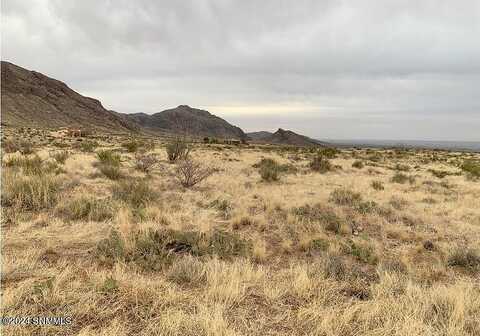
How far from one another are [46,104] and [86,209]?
364 feet

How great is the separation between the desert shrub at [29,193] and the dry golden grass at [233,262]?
0.03 meters

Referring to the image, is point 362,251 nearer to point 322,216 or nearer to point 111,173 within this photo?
point 322,216

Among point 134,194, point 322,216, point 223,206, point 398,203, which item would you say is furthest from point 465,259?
point 134,194

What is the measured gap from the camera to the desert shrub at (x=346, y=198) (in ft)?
31.2

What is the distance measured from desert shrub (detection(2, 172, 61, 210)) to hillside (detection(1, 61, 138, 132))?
80582 mm

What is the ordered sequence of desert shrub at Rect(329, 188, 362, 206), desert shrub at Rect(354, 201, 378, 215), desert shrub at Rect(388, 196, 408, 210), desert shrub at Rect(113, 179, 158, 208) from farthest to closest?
desert shrub at Rect(329, 188, 362, 206) < desert shrub at Rect(388, 196, 408, 210) < desert shrub at Rect(354, 201, 378, 215) < desert shrub at Rect(113, 179, 158, 208)

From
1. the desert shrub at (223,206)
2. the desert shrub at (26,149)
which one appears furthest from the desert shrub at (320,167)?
the desert shrub at (26,149)

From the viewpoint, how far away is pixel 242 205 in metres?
8.73

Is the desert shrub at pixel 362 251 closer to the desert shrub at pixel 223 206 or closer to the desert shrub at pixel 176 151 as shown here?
the desert shrub at pixel 223 206

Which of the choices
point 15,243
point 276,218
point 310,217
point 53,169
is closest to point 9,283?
point 15,243

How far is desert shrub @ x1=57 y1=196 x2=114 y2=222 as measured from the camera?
6.88 meters

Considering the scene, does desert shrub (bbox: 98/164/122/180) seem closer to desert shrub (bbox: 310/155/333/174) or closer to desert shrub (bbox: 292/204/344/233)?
desert shrub (bbox: 292/204/344/233)

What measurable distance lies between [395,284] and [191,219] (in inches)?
163

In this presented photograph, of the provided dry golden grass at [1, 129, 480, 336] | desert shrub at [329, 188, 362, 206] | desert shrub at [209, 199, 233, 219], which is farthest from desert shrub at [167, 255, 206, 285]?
desert shrub at [329, 188, 362, 206]
